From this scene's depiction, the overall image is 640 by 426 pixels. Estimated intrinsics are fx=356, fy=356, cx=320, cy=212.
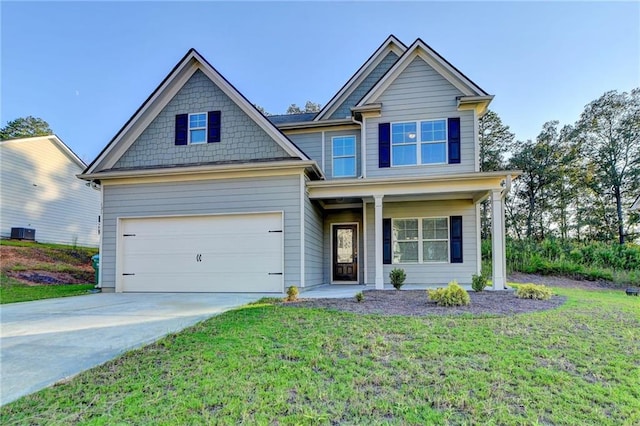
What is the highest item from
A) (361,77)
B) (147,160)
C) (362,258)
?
(361,77)

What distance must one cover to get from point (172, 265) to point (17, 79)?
1331 centimetres

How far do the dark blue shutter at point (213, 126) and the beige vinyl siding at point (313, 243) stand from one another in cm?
330

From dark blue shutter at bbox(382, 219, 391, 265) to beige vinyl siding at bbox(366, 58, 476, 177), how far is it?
5.47 feet

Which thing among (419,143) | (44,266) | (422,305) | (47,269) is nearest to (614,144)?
(419,143)

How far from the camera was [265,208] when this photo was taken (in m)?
9.70

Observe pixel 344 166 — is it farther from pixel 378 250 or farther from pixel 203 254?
pixel 203 254

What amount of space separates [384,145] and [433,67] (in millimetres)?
2836

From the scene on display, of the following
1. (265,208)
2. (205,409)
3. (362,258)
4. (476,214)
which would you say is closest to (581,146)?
(476,214)

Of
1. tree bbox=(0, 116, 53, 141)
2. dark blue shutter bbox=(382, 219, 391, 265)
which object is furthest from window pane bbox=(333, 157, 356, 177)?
tree bbox=(0, 116, 53, 141)

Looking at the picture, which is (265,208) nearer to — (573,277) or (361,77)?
(361,77)

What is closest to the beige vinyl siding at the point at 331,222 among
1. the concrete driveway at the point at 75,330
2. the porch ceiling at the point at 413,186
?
the porch ceiling at the point at 413,186

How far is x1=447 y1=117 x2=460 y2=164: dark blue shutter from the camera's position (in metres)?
10.8

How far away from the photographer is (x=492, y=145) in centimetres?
2488

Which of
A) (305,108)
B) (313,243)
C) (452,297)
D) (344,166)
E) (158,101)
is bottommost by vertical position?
(452,297)
